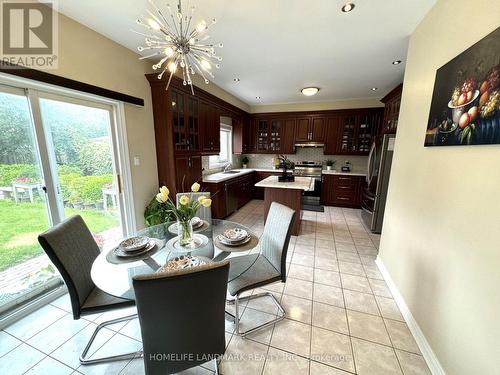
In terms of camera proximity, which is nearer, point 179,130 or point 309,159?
point 179,130

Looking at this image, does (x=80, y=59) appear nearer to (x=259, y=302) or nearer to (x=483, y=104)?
(x=259, y=302)

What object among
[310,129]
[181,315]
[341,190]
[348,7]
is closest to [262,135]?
[310,129]

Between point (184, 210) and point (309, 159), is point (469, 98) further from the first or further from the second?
point (309, 159)

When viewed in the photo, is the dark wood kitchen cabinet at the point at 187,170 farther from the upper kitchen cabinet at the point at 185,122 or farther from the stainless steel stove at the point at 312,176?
the stainless steel stove at the point at 312,176

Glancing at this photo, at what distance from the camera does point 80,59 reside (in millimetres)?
1962

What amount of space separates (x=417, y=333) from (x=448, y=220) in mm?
960

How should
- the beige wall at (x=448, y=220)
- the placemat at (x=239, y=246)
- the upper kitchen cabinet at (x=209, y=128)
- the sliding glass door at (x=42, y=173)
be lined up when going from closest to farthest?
the beige wall at (x=448, y=220) < the placemat at (x=239, y=246) < the sliding glass door at (x=42, y=173) < the upper kitchen cabinet at (x=209, y=128)

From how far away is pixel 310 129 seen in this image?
208 inches

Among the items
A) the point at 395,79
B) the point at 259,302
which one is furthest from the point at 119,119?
the point at 395,79

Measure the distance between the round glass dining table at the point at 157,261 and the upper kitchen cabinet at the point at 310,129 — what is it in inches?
166

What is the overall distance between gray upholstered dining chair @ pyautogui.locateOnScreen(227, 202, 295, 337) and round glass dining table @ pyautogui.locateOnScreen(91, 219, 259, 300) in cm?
11

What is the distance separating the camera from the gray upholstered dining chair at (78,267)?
122 centimetres

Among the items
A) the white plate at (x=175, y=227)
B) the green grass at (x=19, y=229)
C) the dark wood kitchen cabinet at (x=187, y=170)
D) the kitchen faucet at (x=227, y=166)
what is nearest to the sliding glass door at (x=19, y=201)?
the green grass at (x=19, y=229)

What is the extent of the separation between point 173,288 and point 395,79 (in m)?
4.52
